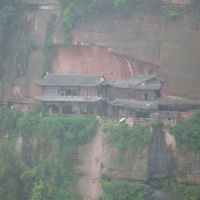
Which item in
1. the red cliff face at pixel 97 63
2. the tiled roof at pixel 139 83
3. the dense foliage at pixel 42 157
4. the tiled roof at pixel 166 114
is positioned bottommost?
the dense foliage at pixel 42 157

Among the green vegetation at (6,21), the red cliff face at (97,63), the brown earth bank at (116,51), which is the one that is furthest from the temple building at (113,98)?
the green vegetation at (6,21)

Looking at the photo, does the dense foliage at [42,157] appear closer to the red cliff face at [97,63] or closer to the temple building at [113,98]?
the temple building at [113,98]

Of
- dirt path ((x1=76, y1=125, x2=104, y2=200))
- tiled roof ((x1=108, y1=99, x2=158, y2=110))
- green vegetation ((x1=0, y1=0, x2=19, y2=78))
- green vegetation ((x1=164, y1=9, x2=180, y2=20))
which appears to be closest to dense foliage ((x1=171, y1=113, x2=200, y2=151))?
tiled roof ((x1=108, y1=99, x2=158, y2=110))

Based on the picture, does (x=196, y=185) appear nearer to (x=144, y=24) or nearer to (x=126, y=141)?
(x=126, y=141)

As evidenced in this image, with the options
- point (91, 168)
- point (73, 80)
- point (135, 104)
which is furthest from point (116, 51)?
point (91, 168)

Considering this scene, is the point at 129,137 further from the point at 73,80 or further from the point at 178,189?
the point at 73,80

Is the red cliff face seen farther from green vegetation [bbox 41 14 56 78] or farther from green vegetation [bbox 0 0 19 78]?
green vegetation [bbox 0 0 19 78]
